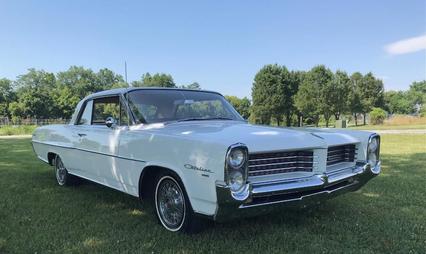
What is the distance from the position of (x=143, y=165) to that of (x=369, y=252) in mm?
2372

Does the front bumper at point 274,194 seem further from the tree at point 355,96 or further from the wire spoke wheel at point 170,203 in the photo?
the tree at point 355,96

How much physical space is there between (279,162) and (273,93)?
47.4m

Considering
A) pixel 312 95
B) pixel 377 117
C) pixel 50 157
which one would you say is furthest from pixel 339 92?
pixel 50 157

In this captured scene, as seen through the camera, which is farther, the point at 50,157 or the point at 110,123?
the point at 50,157

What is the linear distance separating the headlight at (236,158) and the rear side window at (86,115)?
3.24 m

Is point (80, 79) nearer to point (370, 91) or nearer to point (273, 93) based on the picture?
point (273, 93)

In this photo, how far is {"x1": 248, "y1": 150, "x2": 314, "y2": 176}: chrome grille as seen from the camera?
11.2 feet

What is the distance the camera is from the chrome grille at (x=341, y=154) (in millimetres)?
4086

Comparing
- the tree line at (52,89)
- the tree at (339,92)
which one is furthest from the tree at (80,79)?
the tree at (339,92)

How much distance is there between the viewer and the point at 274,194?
3328 millimetres

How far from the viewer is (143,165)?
163 inches

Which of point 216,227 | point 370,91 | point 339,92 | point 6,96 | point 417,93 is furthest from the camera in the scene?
point 417,93

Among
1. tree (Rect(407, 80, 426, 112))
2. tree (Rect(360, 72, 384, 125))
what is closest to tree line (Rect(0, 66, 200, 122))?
tree (Rect(360, 72, 384, 125))

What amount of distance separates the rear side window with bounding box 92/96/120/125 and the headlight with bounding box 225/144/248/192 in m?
2.28
